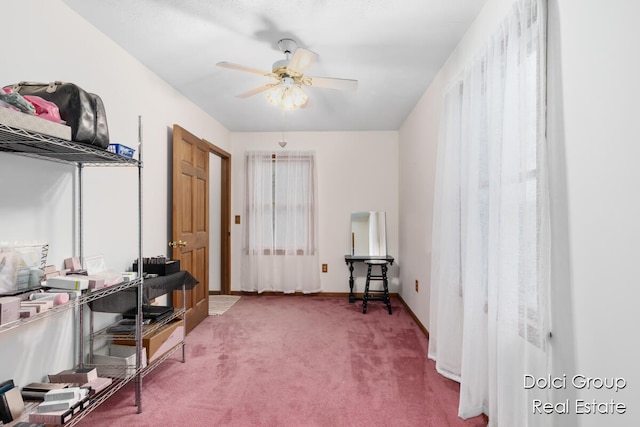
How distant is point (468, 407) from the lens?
1.85m

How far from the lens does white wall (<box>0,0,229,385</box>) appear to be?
5.50ft

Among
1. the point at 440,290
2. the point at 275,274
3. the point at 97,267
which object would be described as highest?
the point at 97,267

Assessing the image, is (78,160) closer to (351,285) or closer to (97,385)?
(97,385)

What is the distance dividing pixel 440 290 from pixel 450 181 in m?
0.79

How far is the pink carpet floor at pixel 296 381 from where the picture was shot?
6.25 feet

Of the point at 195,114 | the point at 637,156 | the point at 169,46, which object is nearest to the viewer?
the point at 637,156

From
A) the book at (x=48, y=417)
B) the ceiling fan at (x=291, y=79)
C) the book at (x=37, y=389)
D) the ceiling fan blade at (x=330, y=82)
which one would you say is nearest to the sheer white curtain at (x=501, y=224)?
the ceiling fan blade at (x=330, y=82)

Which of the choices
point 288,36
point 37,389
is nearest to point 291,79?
point 288,36

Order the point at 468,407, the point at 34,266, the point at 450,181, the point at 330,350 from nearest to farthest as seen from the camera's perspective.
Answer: the point at 34,266 → the point at 468,407 → the point at 450,181 → the point at 330,350

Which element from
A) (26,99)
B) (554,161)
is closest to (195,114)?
(26,99)

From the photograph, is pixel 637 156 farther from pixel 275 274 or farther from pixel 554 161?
pixel 275 274

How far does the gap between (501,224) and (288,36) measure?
6.10ft

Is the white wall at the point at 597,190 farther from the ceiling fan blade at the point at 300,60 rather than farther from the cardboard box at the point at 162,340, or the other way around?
the cardboard box at the point at 162,340

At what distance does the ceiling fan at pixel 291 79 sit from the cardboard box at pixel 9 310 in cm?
169
